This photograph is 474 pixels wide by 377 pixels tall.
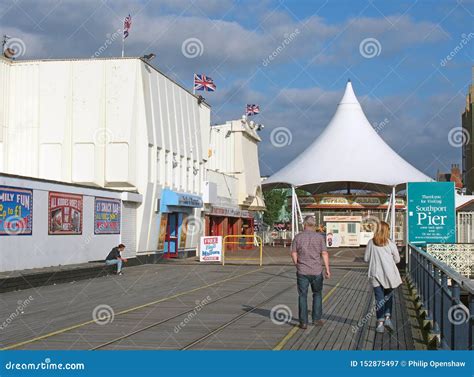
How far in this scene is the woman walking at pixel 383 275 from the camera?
11.7 metres

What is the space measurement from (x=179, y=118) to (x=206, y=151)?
5957mm

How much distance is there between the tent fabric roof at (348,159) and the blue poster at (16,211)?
36.0m

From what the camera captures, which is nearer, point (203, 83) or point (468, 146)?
point (203, 83)

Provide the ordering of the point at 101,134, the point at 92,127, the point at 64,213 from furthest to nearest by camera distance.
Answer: the point at 92,127
the point at 101,134
the point at 64,213

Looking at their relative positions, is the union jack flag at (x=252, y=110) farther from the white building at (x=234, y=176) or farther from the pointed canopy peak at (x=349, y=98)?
the pointed canopy peak at (x=349, y=98)

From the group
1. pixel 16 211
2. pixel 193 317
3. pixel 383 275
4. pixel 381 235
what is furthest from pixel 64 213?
pixel 383 275

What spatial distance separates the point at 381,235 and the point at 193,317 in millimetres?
3667

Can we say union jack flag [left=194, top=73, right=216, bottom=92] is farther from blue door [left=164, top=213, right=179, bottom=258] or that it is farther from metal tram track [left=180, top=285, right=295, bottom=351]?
metal tram track [left=180, top=285, right=295, bottom=351]

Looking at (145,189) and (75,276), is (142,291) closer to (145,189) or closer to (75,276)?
(75,276)

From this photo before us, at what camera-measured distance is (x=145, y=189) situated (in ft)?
106

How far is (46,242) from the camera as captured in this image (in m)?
23.8

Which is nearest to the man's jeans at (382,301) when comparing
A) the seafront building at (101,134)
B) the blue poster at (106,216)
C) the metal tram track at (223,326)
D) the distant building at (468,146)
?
the metal tram track at (223,326)

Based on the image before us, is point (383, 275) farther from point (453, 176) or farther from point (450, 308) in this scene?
point (453, 176)

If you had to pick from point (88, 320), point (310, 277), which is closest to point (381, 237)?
point (310, 277)
